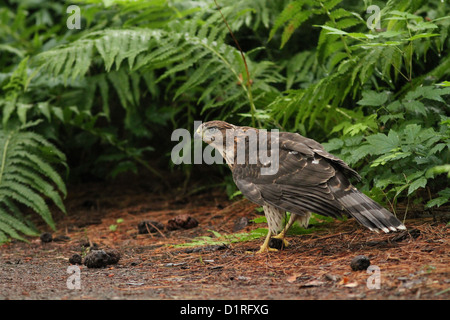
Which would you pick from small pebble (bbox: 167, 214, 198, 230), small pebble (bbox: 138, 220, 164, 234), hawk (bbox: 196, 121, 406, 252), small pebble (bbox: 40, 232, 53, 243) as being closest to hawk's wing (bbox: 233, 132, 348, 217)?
hawk (bbox: 196, 121, 406, 252)

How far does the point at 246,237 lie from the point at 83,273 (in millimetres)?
1365

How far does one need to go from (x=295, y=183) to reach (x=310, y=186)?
12 centimetres

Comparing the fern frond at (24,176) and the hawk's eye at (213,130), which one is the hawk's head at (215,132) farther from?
the fern frond at (24,176)

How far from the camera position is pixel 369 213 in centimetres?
364

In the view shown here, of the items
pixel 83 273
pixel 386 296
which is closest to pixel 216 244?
pixel 83 273

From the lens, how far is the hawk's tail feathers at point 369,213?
141 inches

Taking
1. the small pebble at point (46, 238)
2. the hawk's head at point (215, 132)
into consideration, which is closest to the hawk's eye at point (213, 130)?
the hawk's head at point (215, 132)

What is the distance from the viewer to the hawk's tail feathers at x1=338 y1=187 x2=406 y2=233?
11.7 feet

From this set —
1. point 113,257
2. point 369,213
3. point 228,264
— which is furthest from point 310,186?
point 113,257

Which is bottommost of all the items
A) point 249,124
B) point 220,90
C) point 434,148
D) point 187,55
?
point 434,148

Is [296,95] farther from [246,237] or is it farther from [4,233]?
[4,233]

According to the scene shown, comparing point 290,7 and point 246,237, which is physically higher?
point 290,7

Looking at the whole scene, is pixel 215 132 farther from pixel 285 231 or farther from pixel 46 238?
pixel 46 238

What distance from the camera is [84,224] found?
5863 millimetres
